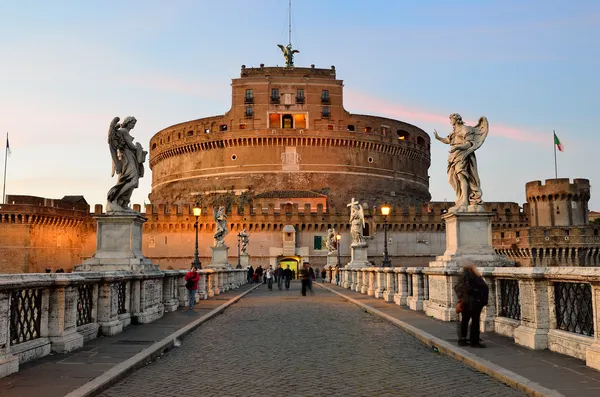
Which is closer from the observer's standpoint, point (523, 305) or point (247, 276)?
point (523, 305)

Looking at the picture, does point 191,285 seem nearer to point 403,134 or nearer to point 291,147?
point 291,147

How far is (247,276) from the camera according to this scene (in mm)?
47906

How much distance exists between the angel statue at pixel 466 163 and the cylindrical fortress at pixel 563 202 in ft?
190

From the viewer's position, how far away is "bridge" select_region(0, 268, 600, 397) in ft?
20.3

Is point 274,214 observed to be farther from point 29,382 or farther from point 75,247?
point 29,382

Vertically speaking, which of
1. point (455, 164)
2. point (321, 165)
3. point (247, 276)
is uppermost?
point (321, 165)

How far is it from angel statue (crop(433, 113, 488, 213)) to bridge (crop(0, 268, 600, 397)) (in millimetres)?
2211

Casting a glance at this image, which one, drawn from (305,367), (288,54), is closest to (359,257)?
(305,367)

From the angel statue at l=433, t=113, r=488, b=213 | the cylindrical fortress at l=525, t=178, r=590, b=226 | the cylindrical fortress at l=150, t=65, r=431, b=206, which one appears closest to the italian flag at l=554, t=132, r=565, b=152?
the cylindrical fortress at l=525, t=178, r=590, b=226

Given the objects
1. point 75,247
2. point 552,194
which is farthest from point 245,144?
point 552,194

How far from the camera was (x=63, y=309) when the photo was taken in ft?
25.6

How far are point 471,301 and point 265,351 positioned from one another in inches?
118

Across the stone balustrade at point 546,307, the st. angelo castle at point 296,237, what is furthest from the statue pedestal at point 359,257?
the stone balustrade at point 546,307

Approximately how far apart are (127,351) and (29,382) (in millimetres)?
2115
